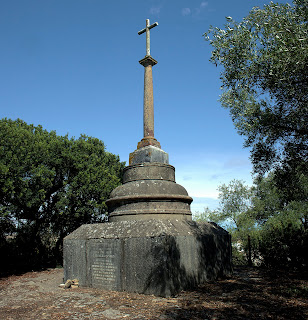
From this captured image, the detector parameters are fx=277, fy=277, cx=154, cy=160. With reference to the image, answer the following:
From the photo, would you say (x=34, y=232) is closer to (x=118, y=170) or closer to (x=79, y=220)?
(x=79, y=220)

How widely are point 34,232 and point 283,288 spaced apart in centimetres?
1332

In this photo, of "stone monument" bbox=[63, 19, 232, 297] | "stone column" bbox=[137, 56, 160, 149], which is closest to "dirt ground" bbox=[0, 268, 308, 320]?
"stone monument" bbox=[63, 19, 232, 297]

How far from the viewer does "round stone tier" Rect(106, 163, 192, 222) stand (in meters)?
8.89

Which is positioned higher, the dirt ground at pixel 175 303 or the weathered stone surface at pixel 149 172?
the weathered stone surface at pixel 149 172

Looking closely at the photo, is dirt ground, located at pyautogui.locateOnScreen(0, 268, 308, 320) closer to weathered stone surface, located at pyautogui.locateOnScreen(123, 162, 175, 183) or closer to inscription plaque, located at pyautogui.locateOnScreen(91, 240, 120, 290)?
inscription plaque, located at pyautogui.locateOnScreen(91, 240, 120, 290)

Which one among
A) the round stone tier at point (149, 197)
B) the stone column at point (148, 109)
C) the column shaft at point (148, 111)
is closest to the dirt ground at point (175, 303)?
the round stone tier at point (149, 197)

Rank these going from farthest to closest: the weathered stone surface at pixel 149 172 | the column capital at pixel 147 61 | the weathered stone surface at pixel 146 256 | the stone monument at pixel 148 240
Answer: the column capital at pixel 147 61
the weathered stone surface at pixel 149 172
the stone monument at pixel 148 240
the weathered stone surface at pixel 146 256

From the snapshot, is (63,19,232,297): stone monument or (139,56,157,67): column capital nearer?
(63,19,232,297): stone monument

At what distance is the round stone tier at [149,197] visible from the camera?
889 centimetres

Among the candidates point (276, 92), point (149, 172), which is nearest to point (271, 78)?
point (276, 92)

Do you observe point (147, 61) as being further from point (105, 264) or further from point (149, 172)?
point (105, 264)

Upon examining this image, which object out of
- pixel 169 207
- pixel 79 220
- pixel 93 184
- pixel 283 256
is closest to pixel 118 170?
pixel 93 184

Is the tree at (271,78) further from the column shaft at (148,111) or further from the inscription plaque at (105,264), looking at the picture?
the inscription plaque at (105,264)

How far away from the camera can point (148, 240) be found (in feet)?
23.9
